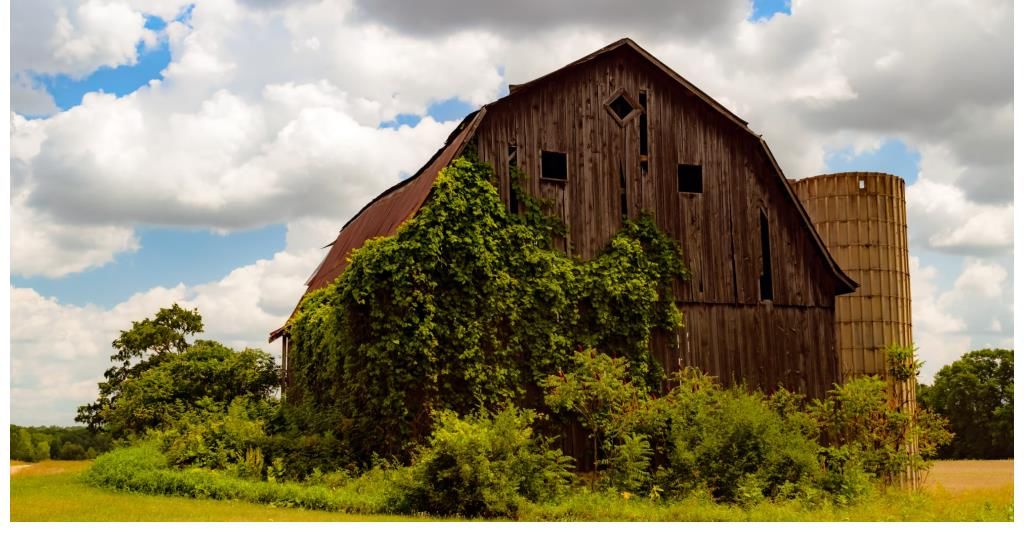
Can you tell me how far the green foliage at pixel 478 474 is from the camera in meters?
15.3

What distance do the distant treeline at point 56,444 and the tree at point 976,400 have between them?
3549 cm

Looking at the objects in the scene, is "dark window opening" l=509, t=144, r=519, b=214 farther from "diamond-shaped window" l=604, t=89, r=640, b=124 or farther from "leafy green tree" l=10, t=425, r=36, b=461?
"leafy green tree" l=10, t=425, r=36, b=461

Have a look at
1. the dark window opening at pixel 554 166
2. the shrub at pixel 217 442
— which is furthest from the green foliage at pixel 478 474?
the dark window opening at pixel 554 166

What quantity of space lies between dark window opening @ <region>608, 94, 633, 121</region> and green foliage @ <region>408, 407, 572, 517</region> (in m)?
8.26

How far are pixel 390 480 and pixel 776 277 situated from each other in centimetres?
1056

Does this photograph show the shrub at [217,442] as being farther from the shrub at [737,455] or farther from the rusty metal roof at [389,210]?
the shrub at [737,455]

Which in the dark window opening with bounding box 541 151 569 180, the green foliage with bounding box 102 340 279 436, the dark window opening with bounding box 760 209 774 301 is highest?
the dark window opening with bounding box 541 151 569 180

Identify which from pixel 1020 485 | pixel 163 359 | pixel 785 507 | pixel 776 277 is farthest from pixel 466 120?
pixel 163 359

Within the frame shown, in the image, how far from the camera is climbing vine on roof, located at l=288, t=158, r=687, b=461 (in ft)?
60.4

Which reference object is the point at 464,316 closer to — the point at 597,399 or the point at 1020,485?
the point at 597,399

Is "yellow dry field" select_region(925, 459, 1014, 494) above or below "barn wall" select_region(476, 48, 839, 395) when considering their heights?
below

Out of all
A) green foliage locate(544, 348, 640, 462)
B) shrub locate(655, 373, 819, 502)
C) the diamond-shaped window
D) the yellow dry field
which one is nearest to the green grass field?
shrub locate(655, 373, 819, 502)

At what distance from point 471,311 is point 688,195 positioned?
609 cm

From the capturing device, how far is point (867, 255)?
27.4 meters
